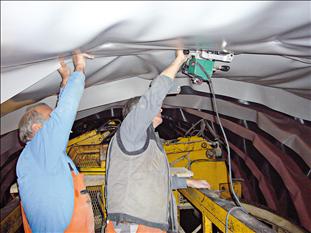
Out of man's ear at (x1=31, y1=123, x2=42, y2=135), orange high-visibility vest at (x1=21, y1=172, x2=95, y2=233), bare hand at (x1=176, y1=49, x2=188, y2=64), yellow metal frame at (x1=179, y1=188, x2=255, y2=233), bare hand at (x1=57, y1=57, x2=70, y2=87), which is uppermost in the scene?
bare hand at (x1=176, y1=49, x2=188, y2=64)

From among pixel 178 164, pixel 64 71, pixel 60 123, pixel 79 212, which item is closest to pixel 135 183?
pixel 79 212

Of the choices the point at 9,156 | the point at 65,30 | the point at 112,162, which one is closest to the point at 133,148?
the point at 112,162

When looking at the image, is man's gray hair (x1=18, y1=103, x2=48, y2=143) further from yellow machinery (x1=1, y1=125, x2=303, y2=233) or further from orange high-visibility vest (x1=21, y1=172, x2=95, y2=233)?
yellow machinery (x1=1, y1=125, x2=303, y2=233)

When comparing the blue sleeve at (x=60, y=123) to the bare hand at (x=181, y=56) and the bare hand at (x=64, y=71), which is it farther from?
the bare hand at (x=181, y=56)

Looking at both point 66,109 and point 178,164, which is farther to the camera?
point 178,164

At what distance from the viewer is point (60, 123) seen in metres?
1.56

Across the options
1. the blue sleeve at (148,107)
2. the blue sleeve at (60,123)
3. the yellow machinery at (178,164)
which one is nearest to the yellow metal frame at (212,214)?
the yellow machinery at (178,164)

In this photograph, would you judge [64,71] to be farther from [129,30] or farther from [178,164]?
[178,164]

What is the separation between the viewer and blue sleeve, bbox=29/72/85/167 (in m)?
1.56

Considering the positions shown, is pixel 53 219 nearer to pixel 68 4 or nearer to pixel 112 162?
pixel 112 162

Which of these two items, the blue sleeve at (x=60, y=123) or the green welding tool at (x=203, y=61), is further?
the green welding tool at (x=203, y=61)

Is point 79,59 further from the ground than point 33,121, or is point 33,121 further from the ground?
point 79,59

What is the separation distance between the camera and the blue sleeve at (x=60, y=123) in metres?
1.56

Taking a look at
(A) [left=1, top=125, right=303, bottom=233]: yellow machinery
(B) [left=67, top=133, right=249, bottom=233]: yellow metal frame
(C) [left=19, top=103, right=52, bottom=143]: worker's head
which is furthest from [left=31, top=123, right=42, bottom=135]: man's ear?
(B) [left=67, top=133, right=249, bottom=233]: yellow metal frame
